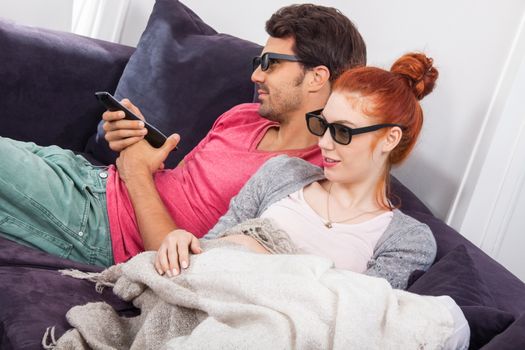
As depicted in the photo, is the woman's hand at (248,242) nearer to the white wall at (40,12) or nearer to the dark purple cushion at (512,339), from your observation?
the dark purple cushion at (512,339)

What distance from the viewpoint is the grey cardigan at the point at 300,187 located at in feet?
5.47

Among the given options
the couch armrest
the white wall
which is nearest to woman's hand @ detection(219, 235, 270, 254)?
the couch armrest

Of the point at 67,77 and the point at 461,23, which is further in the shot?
the point at 67,77

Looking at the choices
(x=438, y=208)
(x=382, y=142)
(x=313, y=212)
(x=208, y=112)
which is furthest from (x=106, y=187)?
(x=438, y=208)

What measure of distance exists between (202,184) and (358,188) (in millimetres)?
479

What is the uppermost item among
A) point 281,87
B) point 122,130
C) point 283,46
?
point 283,46

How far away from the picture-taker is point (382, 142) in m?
1.78

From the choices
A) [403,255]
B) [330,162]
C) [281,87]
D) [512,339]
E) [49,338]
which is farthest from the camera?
[281,87]

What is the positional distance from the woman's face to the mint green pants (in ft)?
2.10

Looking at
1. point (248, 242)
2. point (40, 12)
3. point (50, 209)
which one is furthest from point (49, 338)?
point (40, 12)

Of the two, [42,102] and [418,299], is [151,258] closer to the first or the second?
[418,299]

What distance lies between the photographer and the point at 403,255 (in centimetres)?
168

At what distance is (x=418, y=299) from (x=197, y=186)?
3.15ft

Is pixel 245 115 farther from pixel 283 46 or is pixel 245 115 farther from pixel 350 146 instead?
pixel 350 146
